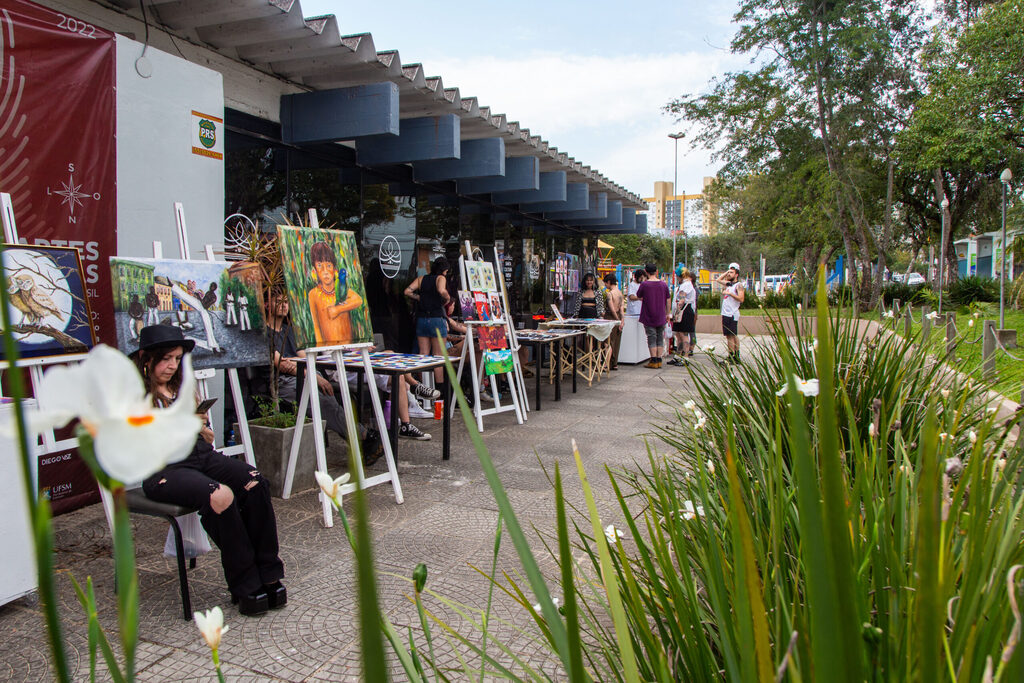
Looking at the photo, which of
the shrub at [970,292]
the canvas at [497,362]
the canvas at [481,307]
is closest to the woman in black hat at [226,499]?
the canvas at [497,362]

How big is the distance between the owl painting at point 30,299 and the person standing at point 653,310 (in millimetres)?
9011

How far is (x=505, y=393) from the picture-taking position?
876 centimetres

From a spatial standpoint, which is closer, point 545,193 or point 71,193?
point 71,193

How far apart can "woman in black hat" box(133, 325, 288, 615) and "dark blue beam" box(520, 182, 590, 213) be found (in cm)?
905

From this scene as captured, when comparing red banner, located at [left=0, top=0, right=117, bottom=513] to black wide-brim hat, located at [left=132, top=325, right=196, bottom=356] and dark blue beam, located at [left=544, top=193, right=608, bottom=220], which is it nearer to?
black wide-brim hat, located at [left=132, top=325, right=196, bottom=356]

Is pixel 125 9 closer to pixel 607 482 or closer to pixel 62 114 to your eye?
pixel 62 114

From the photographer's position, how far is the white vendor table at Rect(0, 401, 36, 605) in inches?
112

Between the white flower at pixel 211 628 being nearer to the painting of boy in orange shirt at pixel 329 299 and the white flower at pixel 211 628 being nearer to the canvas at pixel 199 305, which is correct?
the canvas at pixel 199 305

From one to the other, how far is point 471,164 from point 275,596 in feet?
20.3

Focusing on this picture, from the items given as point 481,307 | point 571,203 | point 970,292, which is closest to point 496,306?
point 481,307

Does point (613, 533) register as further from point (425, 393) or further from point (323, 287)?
point (425, 393)

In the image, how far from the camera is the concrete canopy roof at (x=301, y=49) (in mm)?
5027

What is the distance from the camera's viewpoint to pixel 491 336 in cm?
718

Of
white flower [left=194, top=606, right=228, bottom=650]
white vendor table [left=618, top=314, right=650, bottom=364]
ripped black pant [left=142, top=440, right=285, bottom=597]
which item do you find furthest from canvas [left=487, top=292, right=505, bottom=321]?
white flower [left=194, top=606, right=228, bottom=650]
